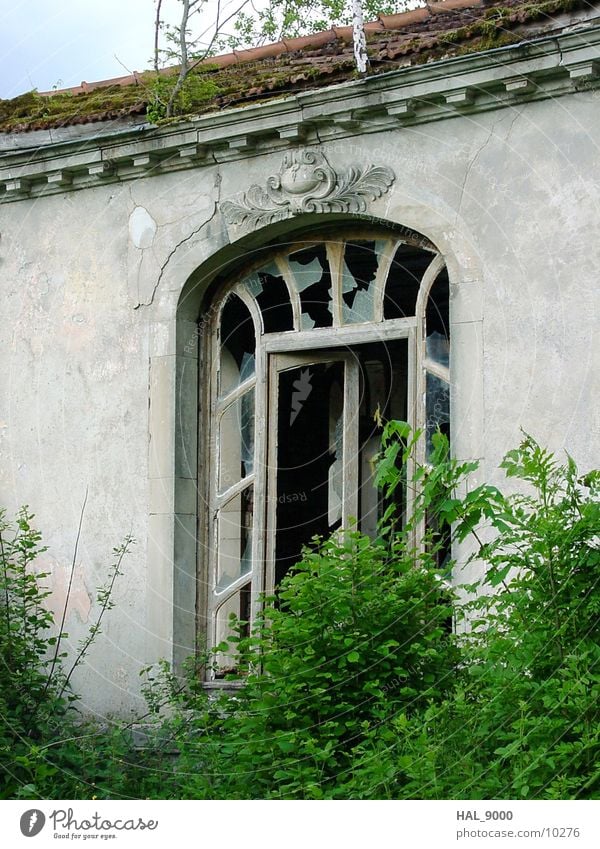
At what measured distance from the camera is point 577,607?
511cm

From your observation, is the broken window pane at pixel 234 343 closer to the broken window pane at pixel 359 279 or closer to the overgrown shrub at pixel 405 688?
the broken window pane at pixel 359 279

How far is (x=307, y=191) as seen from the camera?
24.5ft

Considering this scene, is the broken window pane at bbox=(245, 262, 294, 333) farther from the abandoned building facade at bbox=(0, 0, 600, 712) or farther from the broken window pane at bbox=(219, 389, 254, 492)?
the broken window pane at bbox=(219, 389, 254, 492)

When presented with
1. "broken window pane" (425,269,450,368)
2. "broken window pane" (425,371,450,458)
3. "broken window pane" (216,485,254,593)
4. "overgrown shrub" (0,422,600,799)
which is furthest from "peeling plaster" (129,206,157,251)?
"overgrown shrub" (0,422,600,799)

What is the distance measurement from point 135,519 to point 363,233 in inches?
91.9

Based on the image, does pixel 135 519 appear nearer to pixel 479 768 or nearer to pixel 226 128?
pixel 226 128

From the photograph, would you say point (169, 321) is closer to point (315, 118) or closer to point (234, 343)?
point (234, 343)

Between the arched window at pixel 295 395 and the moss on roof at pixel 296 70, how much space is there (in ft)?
3.32

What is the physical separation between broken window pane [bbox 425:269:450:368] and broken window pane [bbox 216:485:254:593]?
5.10 ft

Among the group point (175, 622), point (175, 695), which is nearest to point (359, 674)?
point (175, 695)

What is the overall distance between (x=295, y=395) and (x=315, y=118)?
1.80 m

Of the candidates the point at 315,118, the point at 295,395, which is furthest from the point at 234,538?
the point at 315,118

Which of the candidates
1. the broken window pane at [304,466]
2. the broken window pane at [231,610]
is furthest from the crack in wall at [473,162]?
the broken window pane at [231,610]

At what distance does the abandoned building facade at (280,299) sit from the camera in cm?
661
